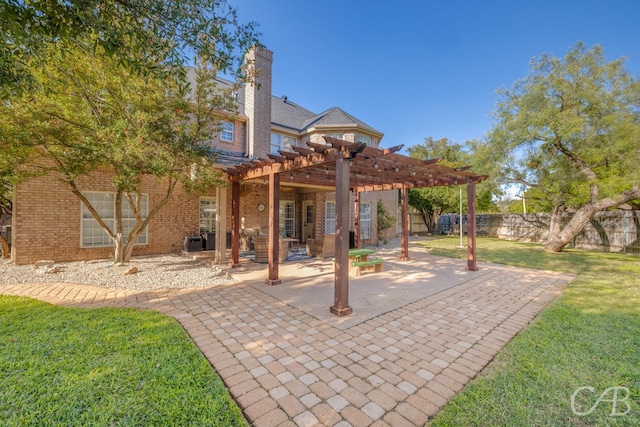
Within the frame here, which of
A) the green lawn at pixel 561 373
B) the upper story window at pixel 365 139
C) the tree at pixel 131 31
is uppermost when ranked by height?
the upper story window at pixel 365 139

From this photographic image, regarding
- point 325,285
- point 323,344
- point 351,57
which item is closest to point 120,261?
point 325,285

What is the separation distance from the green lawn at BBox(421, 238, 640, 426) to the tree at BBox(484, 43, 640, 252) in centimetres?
821

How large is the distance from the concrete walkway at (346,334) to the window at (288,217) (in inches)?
276

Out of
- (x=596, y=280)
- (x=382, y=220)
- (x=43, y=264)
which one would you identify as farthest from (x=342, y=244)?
(x=382, y=220)

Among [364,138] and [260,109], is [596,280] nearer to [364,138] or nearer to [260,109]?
[364,138]

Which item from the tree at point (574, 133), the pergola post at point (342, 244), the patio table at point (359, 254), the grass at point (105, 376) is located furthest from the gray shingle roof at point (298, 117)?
the grass at point (105, 376)

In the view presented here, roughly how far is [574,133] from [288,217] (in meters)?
12.9

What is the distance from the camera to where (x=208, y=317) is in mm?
4457

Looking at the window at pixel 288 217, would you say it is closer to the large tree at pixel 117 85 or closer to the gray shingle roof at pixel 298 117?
the gray shingle roof at pixel 298 117

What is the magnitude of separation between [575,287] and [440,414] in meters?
6.73

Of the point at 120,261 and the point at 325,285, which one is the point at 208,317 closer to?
the point at 325,285

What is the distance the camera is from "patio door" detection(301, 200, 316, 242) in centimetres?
1439

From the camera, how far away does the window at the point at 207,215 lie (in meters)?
11.4

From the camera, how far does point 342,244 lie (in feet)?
15.2
